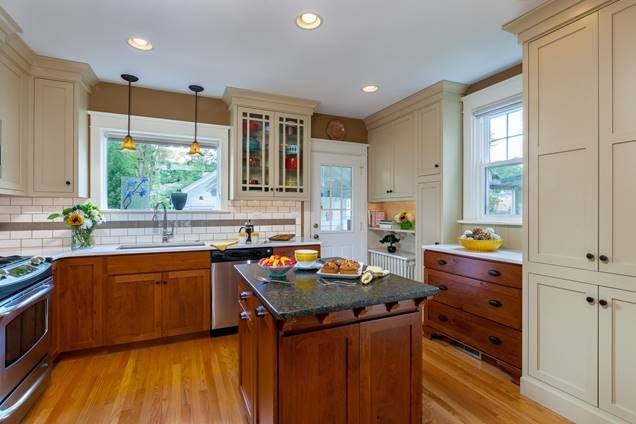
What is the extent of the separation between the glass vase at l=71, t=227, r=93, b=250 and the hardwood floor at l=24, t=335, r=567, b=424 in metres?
0.95

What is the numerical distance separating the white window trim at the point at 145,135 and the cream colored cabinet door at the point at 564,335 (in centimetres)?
307

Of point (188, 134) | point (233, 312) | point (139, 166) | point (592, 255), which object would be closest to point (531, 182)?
point (592, 255)

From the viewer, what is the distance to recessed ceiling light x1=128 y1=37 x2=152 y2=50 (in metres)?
2.33

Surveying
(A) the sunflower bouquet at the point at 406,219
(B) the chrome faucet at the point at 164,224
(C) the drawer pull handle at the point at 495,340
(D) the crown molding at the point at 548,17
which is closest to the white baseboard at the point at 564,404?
(C) the drawer pull handle at the point at 495,340

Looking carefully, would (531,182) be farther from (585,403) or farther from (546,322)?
(585,403)

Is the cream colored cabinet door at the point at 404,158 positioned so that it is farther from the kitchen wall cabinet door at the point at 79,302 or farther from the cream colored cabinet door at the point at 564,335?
the kitchen wall cabinet door at the point at 79,302

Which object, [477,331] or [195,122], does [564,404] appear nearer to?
[477,331]

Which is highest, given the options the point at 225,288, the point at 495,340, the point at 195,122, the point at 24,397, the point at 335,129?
the point at 335,129

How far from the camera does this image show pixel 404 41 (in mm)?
2355

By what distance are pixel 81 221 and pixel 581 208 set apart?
146 inches

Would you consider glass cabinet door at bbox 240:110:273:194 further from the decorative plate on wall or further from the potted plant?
the potted plant

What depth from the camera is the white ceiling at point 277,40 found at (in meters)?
1.97

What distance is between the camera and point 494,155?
2.97m

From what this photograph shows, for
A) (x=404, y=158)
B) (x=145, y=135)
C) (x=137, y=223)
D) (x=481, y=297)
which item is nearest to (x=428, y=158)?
(x=404, y=158)
